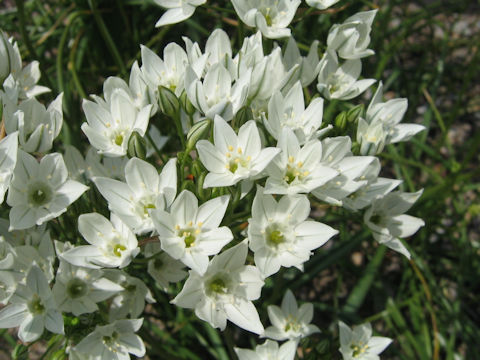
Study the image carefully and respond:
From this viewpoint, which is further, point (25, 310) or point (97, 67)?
point (97, 67)

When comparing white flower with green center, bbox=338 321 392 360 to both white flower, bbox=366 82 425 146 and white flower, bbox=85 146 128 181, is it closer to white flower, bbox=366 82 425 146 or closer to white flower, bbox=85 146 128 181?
white flower, bbox=366 82 425 146

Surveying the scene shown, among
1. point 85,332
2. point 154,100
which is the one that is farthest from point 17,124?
point 85,332

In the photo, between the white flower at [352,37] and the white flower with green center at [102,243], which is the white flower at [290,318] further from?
the white flower at [352,37]

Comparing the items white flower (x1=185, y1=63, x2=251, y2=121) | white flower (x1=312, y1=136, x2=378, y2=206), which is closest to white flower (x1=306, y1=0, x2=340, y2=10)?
white flower (x1=185, y1=63, x2=251, y2=121)

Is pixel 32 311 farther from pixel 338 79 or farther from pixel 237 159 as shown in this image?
pixel 338 79

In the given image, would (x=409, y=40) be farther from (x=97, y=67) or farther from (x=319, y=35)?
(x=97, y=67)

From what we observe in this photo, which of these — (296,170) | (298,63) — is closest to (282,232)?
(296,170)
